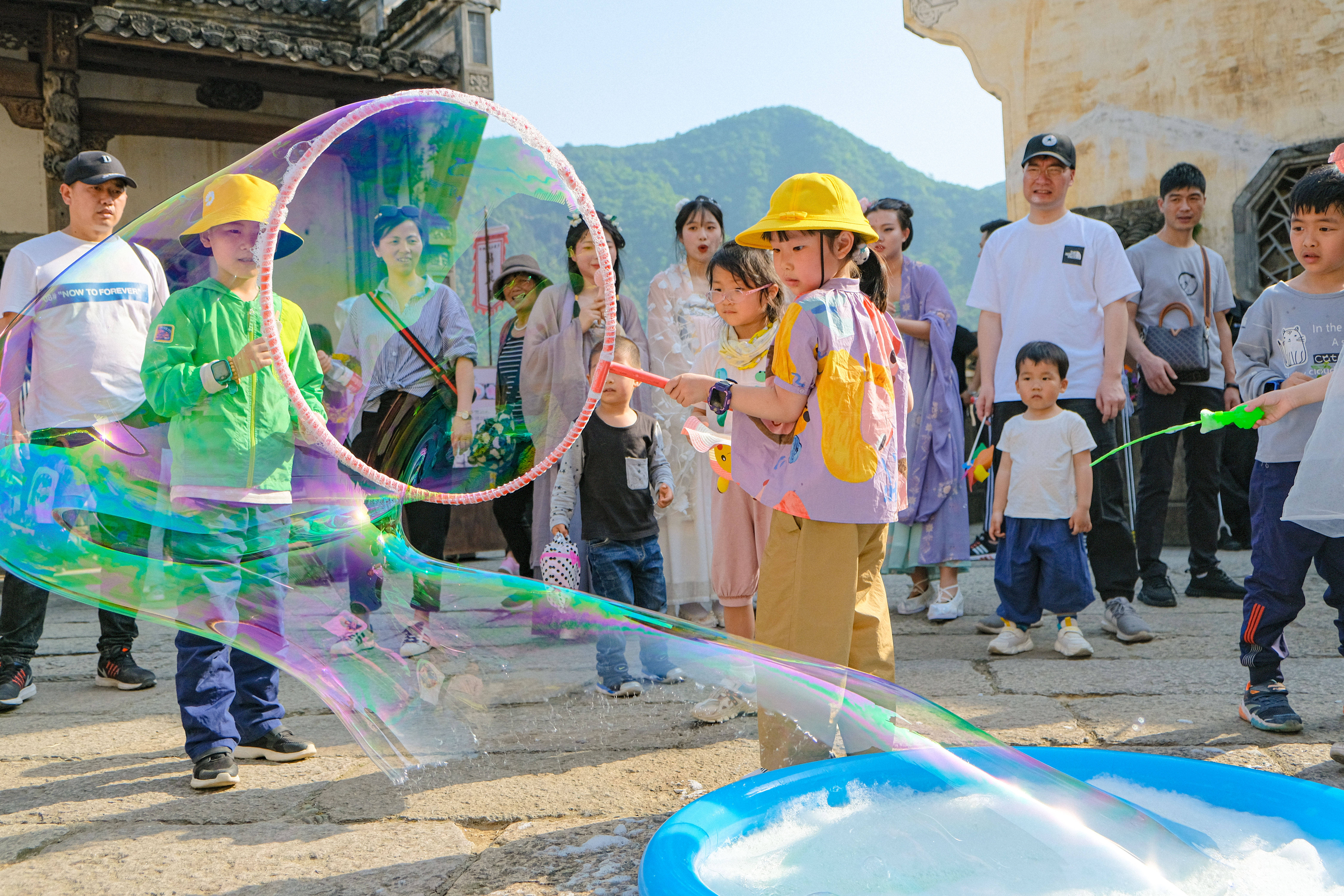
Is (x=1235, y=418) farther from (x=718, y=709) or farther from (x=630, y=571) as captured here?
A: (x=630, y=571)

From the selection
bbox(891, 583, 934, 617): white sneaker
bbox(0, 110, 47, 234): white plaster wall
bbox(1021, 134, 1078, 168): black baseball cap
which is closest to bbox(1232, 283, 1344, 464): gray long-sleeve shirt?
bbox(1021, 134, 1078, 168): black baseball cap

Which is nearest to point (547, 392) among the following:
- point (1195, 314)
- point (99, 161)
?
point (99, 161)

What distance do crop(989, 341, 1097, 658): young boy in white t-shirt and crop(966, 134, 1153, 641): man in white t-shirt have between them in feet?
0.35

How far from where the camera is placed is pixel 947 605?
4.65m

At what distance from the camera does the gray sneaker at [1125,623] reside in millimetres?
4023

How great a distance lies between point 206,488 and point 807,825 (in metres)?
1.47

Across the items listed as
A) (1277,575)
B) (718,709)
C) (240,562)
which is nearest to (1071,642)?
(1277,575)

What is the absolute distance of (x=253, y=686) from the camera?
3000 mm

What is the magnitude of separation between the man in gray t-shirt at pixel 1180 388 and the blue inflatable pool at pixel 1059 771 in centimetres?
283

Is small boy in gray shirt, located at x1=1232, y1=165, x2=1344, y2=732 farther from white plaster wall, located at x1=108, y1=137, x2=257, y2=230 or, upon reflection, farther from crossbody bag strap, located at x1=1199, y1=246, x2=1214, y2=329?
white plaster wall, located at x1=108, y1=137, x2=257, y2=230

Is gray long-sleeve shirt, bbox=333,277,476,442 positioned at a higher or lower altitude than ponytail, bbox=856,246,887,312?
lower

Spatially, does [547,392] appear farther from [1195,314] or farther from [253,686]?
[1195,314]

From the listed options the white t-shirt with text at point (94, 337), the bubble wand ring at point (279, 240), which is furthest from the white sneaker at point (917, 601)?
the white t-shirt with text at point (94, 337)

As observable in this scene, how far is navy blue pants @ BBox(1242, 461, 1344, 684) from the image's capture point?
2895 mm
